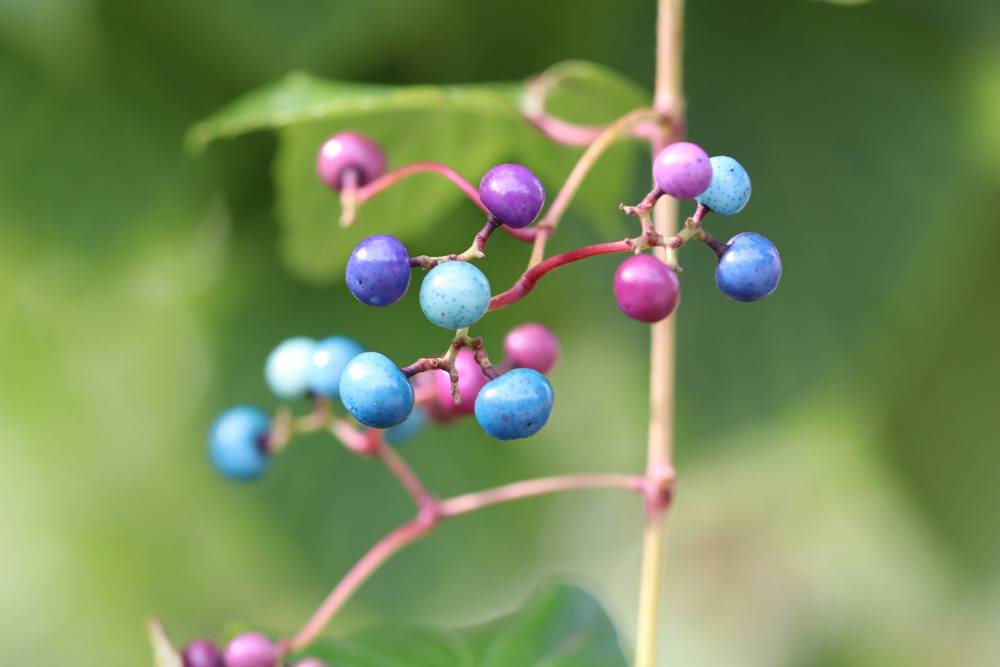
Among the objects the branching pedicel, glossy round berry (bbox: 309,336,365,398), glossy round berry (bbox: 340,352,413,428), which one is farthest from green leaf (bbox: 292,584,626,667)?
glossy round berry (bbox: 340,352,413,428)

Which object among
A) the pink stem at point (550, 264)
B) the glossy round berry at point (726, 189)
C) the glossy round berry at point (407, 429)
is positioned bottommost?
the pink stem at point (550, 264)

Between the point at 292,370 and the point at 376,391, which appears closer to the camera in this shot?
the point at 376,391

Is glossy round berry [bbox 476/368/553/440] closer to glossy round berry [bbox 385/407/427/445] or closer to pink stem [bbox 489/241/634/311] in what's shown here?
pink stem [bbox 489/241/634/311]

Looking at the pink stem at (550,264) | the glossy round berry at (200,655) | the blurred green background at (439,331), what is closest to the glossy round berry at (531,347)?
the pink stem at (550,264)

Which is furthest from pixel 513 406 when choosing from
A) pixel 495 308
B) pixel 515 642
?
pixel 515 642

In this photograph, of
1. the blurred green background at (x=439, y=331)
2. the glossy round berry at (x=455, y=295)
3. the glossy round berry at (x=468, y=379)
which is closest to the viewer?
the glossy round berry at (x=455, y=295)

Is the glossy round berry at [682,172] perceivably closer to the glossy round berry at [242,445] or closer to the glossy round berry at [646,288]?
the glossy round berry at [646,288]

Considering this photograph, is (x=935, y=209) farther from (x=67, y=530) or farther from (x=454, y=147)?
(x=67, y=530)

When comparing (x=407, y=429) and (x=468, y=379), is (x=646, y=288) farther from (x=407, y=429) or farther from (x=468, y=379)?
(x=407, y=429)
